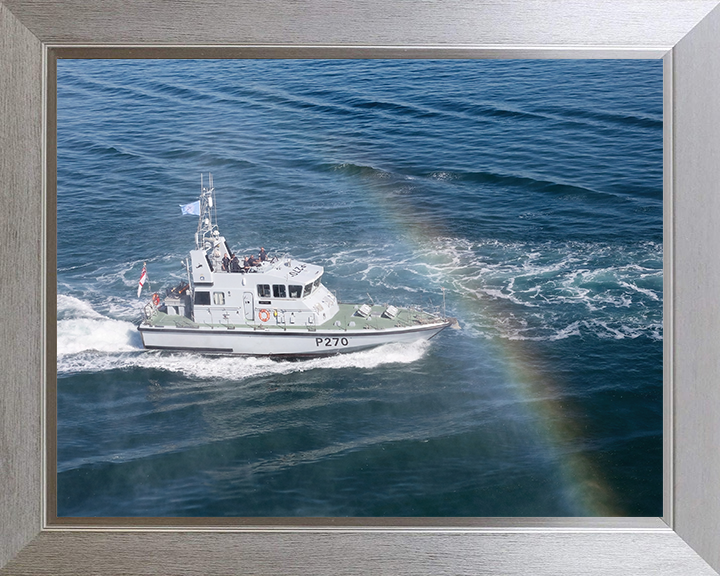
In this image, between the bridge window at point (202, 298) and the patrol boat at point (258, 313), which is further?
the bridge window at point (202, 298)

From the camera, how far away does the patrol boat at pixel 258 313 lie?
3.53 m

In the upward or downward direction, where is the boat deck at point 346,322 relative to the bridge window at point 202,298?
downward

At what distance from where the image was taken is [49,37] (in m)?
2.56

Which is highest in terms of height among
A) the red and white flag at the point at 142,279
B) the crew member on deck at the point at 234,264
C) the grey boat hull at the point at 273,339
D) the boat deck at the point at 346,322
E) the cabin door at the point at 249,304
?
the crew member on deck at the point at 234,264

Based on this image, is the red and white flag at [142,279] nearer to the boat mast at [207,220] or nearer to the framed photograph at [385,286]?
the framed photograph at [385,286]

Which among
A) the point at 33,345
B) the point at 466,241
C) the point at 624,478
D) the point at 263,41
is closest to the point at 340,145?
the point at 466,241

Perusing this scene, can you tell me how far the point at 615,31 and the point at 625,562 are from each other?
196 centimetres

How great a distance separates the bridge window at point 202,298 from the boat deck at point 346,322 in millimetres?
133

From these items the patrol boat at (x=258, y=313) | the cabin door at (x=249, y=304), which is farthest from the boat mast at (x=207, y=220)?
the cabin door at (x=249, y=304)

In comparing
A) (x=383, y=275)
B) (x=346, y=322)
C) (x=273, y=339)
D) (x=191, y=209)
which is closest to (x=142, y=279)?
(x=191, y=209)

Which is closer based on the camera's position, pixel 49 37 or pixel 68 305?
pixel 49 37

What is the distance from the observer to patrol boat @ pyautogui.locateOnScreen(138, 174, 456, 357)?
353cm

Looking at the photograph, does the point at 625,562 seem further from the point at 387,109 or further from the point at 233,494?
the point at 387,109

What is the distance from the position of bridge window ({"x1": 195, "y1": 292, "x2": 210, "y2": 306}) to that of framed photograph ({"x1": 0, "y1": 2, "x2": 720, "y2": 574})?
31 cm
